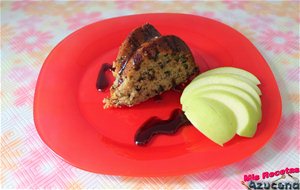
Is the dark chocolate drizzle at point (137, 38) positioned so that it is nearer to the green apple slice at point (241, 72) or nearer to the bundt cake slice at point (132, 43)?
the bundt cake slice at point (132, 43)

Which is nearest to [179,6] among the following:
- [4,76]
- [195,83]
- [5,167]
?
[195,83]

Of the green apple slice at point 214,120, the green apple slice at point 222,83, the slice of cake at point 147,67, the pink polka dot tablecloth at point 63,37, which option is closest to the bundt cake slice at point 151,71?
the slice of cake at point 147,67

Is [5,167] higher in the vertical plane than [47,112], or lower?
lower

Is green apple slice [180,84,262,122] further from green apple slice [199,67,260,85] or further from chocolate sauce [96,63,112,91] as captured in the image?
chocolate sauce [96,63,112,91]

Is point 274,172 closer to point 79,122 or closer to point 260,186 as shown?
point 260,186

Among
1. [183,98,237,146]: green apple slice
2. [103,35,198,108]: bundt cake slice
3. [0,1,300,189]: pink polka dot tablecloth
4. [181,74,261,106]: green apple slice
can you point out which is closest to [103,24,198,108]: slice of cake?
[103,35,198,108]: bundt cake slice
